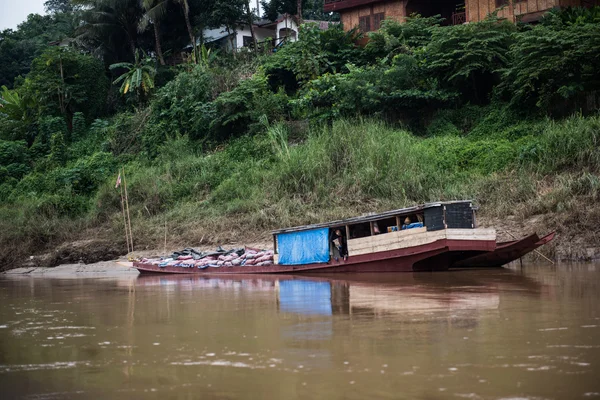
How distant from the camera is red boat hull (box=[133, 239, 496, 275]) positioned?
15.7 metres

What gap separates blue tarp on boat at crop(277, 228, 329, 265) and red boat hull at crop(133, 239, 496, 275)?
17 cm

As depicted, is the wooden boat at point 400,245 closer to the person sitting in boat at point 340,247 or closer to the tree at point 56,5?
the person sitting in boat at point 340,247

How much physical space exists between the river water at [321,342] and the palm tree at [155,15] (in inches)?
988

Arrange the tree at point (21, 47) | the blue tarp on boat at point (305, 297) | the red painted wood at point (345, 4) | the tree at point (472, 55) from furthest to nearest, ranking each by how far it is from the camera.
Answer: the tree at point (21, 47) < the red painted wood at point (345, 4) < the tree at point (472, 55) < the blue tarp on boat at point (305, 297)

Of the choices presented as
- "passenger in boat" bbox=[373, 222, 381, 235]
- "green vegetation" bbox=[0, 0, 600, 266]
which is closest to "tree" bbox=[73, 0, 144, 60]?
"green vegetation" bbox=[0, 0, 600, 266]

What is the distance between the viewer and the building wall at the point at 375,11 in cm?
3259

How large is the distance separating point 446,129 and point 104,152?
17016 mm

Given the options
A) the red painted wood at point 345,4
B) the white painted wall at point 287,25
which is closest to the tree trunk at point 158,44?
the white painted wall at point 287,25

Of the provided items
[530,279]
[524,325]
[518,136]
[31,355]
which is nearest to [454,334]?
[524,325]

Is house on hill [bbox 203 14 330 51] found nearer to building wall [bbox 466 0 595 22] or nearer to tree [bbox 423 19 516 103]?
building wall [bbox 466 0 595 22]

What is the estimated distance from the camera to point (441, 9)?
33.6 m

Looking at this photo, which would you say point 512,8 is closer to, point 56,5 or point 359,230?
point 359,230

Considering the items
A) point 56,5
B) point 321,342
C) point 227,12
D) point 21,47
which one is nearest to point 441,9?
point 227,12

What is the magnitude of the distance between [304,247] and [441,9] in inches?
778
